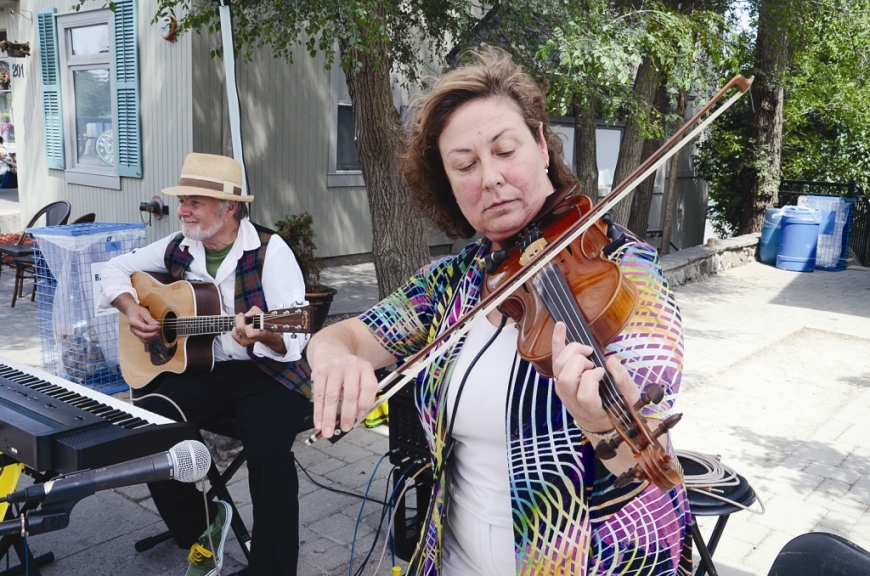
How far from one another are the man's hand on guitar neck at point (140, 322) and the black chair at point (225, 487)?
502 millimetres

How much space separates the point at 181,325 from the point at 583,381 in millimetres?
2512

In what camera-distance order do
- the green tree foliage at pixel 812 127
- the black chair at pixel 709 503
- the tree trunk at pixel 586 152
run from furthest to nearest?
the green tree foliage at pixel 812 127 < the tree trunk at pixel 586 152 < the black chair at pixel 709 503

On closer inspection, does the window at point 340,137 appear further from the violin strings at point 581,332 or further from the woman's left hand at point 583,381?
the woman's left hand at point 583,381

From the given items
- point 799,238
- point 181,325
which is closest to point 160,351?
point 181,325

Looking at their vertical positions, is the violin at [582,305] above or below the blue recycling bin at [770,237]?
above

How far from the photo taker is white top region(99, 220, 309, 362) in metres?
3.23

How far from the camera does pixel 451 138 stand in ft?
5.36

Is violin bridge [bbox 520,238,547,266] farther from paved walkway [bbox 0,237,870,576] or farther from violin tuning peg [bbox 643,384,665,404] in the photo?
paved walkway [bbox 0,237,870,576]

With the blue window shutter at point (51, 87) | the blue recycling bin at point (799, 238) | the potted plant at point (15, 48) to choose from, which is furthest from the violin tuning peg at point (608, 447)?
the blue recycling bin at point (799, 238)

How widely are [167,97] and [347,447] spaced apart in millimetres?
4738

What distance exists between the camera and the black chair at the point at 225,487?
2.99 m

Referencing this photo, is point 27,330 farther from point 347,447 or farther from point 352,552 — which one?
point 352,552

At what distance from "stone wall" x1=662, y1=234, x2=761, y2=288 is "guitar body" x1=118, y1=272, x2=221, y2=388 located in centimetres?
662

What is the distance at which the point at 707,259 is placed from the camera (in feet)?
33.8
